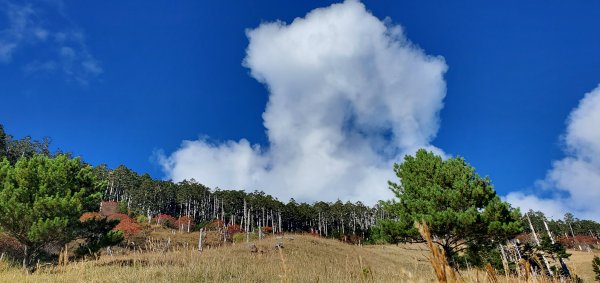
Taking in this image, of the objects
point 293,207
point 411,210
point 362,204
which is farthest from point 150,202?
point 411,210

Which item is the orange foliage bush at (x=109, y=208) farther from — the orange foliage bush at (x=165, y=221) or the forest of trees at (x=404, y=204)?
the forest of trees at (x=404, y=204)

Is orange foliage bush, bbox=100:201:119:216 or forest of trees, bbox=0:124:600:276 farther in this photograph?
orange foliage bush, bbox=100:201:119:216

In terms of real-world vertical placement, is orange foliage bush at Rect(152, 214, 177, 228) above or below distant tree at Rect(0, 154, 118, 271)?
above

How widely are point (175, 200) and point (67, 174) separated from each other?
7446cm

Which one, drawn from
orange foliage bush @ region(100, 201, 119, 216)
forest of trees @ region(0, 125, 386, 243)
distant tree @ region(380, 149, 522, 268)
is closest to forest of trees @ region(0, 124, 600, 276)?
distant tree @ region(380, 149, 522, 268)

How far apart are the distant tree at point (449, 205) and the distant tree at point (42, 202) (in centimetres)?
1460

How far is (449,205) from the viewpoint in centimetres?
1764

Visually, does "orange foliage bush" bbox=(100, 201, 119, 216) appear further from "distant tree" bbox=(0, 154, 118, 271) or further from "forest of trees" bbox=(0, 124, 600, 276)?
"distant tree" bbox=(0, 154, 118, 271)

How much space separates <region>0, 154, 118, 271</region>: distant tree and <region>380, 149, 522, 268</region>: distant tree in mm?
14605

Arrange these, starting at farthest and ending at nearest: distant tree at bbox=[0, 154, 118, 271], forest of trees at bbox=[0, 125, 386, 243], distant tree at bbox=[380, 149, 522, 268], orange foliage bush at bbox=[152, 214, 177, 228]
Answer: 1. forest of trees at bbox=[0, 125, 386, 243]
2. orange foliage bush at bbox=[152, 214, 177, 228]
3. distant tree at bbox=[380, 149, 522, 268]
4. distant tree at bbox=[0, 154, 118, 271]

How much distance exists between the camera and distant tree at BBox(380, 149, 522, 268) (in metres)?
16.2

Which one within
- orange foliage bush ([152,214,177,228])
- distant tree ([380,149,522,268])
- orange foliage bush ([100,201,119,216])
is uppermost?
orange foliage bush ([100,201,119,216])

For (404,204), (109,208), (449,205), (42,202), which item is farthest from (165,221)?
(449,205)

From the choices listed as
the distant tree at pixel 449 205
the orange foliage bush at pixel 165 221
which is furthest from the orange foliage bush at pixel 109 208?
the distant tree at pixel 449 205
